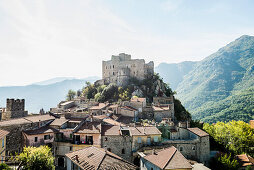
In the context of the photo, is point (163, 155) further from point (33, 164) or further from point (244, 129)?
point (244, 129)

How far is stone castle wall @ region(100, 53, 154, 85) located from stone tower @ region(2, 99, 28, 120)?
40106 millimetres

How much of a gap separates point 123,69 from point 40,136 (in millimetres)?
50704

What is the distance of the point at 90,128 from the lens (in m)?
33.6

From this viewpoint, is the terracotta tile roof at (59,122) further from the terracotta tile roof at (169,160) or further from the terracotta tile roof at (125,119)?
the terracotta tile roof at (169,160)

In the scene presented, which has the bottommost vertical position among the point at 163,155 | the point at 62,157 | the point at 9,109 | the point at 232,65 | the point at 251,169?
the point at 251,169

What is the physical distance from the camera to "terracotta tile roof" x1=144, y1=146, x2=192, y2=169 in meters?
21.3

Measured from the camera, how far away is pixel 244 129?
4672 cm

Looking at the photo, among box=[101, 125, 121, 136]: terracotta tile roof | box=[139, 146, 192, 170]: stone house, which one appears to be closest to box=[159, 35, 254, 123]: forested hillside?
box=[101, 125, 121, 136]: terracotta tile roof

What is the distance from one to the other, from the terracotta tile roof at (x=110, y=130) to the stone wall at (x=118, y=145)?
1.90ft

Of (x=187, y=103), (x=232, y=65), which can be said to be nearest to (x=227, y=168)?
(x=187, y=103)

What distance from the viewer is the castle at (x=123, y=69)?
7512cm

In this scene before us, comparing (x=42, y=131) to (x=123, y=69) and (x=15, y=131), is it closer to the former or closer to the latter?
(x=15, y=131)

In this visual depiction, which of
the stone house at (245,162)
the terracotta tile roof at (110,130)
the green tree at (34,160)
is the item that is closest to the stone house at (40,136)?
the terracotta tile roof at (110,130)

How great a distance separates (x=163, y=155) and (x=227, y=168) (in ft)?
56.4
